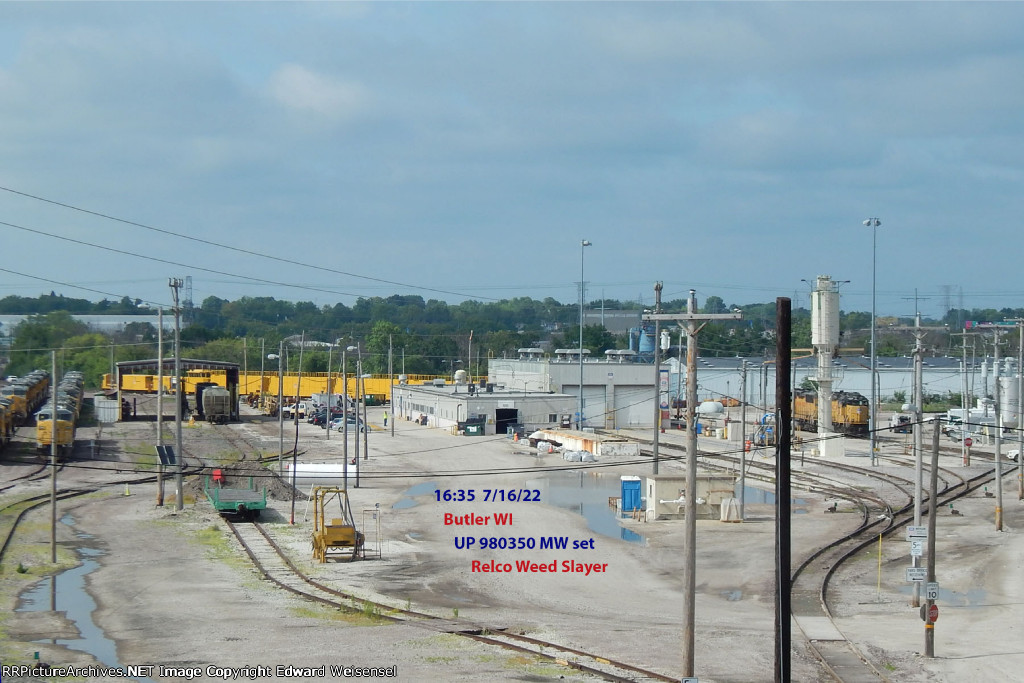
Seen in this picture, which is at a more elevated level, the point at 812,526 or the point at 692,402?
the point at 692,402

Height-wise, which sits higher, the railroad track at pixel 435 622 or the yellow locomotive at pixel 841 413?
the yellow locomotive at pixel 841 413

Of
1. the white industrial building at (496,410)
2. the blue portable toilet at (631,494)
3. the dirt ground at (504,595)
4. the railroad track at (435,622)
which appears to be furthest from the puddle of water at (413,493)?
the white industrial building at (496,410)

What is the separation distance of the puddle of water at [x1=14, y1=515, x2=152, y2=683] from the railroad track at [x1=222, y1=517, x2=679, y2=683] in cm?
492

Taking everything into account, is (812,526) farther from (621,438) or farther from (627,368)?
(627,368)

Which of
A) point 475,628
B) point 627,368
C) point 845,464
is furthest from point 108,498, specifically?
point 627,368

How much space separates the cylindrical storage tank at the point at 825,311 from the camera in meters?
67.6

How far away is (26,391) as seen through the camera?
74188mm

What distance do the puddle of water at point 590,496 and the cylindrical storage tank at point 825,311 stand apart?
A: 20.9 m

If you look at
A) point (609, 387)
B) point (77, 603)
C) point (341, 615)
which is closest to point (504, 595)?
point (341, 615)

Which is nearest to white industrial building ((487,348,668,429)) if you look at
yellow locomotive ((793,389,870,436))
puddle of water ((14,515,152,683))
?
yellow locomotive ((793,389,870,436))

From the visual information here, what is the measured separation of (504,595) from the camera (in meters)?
28.3

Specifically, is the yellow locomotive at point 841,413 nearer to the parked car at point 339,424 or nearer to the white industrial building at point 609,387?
the white industrial building at point 609,387

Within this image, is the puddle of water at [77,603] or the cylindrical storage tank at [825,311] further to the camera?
the cylindrical storage tank at [825,311]

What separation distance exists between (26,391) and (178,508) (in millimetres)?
38696
